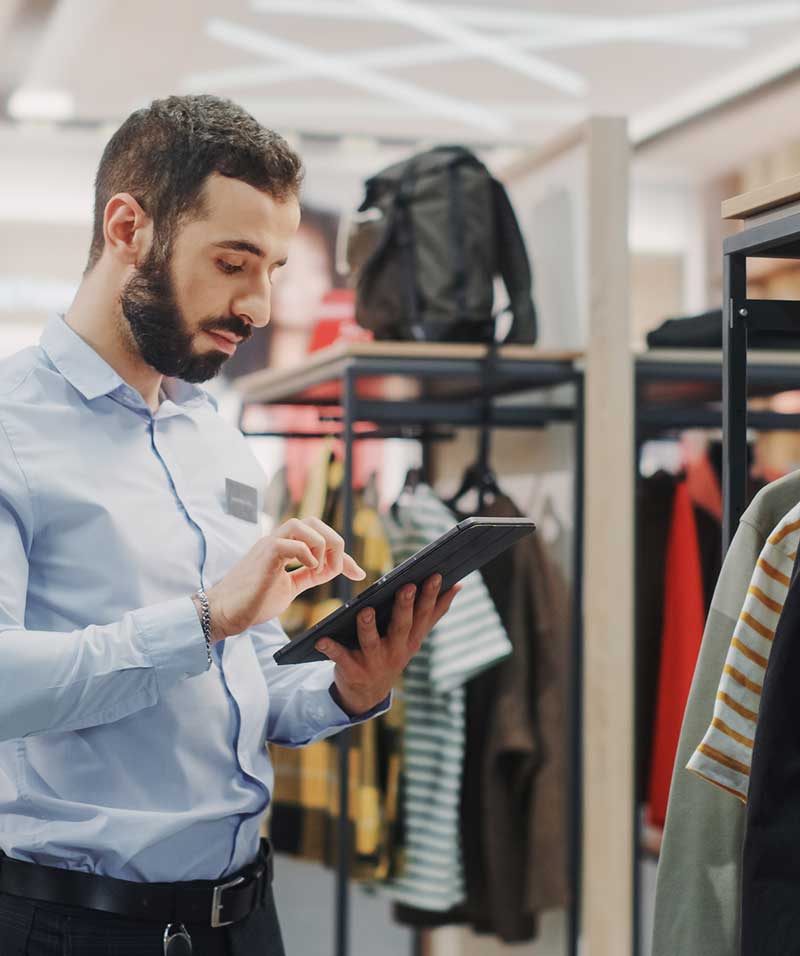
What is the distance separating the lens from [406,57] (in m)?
5.89

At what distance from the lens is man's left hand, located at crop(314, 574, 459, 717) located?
143cm

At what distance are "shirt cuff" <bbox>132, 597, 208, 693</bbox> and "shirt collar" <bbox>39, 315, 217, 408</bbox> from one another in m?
0.29

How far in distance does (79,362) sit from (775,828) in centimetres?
88

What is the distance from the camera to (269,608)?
131 centimetres

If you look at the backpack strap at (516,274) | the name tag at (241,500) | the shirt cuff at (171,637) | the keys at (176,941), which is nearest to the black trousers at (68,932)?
the keys at (176,941)

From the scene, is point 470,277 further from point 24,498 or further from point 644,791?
point 24,498

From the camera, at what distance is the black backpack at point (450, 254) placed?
2875 mm

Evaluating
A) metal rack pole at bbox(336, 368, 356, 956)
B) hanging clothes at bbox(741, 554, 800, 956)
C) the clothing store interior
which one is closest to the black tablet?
the clothing store interior

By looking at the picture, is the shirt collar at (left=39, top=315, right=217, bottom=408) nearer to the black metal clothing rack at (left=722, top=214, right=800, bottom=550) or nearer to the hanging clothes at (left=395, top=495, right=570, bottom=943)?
the black metal clothing rack at (left=722, top=214, right=800, bottom=550)

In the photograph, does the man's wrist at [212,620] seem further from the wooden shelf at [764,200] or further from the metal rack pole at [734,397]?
the wooden shelf at [764,200]

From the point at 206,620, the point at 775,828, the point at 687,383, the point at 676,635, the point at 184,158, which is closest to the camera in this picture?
the point at 775,828

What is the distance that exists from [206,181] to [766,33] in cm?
486

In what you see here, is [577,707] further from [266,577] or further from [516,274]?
[266,577]

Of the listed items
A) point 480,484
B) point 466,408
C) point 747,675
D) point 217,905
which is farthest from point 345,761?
point 747,675
